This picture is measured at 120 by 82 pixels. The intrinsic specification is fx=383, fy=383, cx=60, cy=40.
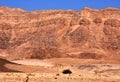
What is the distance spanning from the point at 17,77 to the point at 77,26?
324 ft

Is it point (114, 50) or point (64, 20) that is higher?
point (64, 20)

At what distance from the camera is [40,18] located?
4796 inches

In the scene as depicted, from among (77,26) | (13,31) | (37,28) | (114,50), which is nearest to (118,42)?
(114,50)

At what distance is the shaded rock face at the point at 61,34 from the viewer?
103 metres

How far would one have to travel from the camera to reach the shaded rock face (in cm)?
10281

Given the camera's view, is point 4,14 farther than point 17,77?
Yes

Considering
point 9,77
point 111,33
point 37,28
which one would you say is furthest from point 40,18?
point 9,77

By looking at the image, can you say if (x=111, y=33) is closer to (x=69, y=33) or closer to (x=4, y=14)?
(x=69, y=33)

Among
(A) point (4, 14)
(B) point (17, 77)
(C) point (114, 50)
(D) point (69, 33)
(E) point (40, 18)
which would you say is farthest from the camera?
(A) point (4, 14)

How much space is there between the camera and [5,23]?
127688 mm

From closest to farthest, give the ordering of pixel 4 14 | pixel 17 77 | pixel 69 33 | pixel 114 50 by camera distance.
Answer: pixel 17 77 < pixel 114 50 < pixel 69 33 < pixel 4 14

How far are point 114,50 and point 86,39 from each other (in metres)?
8.34

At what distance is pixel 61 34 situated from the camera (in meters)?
114

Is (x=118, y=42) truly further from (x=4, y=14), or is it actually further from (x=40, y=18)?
(x=4, y=14)
